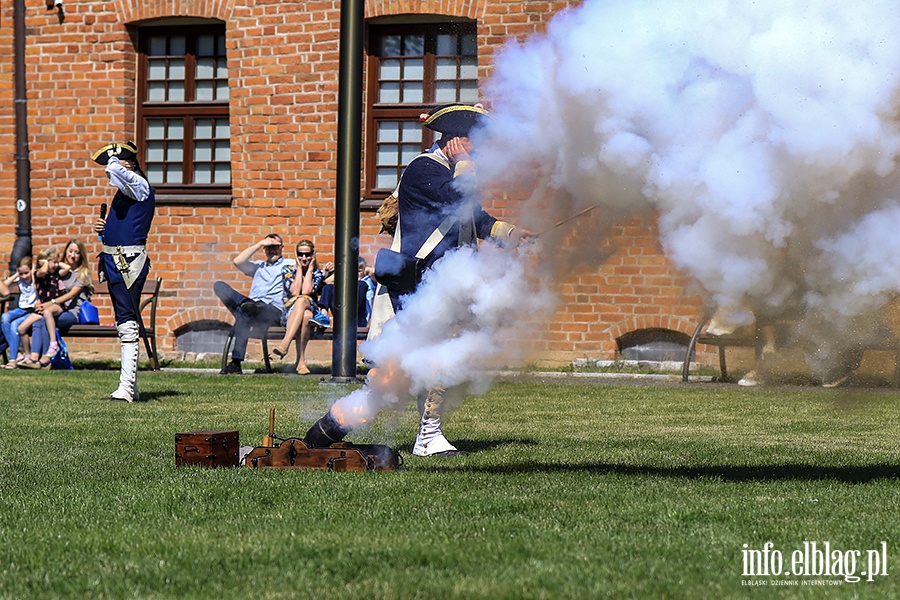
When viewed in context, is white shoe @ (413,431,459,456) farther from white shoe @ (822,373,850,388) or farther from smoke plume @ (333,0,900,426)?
white shoe @ (822,373,850,388)

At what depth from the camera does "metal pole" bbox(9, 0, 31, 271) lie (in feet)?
62.6

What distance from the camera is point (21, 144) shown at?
19.2m

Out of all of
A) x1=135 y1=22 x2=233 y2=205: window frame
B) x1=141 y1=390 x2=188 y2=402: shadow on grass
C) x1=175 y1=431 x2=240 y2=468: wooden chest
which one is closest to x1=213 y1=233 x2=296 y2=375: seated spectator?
x1=141 y1=390 x2=188 y2=402: shadow on grass

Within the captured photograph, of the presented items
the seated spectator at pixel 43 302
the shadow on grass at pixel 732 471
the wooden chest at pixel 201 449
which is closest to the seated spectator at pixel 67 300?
the seated spectator at pixel 43 302

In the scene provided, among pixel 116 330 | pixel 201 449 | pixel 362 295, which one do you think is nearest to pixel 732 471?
pixel 201 449

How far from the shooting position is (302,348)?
15680mm

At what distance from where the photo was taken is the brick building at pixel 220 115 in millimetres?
17672

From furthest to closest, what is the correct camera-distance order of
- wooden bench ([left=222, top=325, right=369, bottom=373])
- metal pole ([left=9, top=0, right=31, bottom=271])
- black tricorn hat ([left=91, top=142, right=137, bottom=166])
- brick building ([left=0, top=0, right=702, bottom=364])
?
metal pole ([left=9, top=0, right=31, bottom=271]) → brick building ([left=0, top=0, right=702, bottom=364]) → wooden bench ([left=222, top=325, right=369, bottom=373]) → black tricorn hat ([left=91, top=142, right=137, bottom=166])

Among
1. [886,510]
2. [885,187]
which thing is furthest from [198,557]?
[885,187]

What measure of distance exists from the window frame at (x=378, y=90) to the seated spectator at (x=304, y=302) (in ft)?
8.06

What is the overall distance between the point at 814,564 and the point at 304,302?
10493 mm

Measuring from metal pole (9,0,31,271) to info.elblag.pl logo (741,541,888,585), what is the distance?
619 inches

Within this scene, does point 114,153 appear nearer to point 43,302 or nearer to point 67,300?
point 67,300

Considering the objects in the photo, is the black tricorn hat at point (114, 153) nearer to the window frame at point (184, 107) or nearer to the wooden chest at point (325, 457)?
the wooden chest at point (325, 457)
